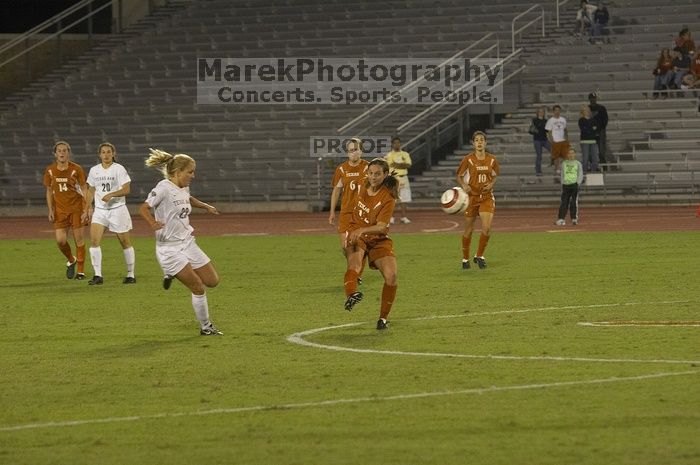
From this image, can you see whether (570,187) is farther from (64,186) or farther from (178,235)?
(178,235)

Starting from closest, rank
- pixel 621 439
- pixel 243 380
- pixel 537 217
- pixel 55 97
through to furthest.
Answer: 1. pixel 621 439
2. pixel 243 380
3. pixel 537 217
4. pixel 55 97

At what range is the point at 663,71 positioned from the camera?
38.6 m

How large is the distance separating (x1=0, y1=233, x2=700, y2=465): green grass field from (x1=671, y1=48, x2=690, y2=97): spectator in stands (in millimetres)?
19654

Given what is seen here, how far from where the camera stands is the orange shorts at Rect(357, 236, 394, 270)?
44.5ft

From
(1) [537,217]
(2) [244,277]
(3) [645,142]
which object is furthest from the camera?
(3) [645,142]

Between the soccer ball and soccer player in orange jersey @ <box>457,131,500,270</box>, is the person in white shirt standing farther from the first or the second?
soccer player in orange jersey @ <box>457,131,500,270</box>

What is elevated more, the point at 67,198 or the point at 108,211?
the point at 67,198

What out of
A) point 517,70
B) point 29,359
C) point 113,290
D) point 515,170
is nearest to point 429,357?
point 29,359

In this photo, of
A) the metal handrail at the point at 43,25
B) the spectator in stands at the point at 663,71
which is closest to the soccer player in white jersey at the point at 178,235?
the spectator in stands at the point at 663,71

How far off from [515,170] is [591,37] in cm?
594

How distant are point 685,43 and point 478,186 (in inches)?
781

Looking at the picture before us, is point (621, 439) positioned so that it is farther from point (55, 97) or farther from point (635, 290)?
point (55, 97)

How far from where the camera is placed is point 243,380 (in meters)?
10.4

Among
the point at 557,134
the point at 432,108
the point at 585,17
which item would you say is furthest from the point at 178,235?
the point at 585,17
